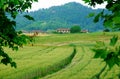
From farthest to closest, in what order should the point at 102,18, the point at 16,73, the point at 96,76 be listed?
the point at 16,73
the point at 96,76
the point at 102,18

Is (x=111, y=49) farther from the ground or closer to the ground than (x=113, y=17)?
closer to the ground

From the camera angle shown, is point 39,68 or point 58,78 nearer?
point 58,78

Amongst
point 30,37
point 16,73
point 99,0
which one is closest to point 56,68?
point 16,73

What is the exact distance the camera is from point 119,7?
3.70 m

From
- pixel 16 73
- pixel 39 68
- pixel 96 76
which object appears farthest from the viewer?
pixel 39 68

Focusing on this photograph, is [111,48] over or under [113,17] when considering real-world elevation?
under

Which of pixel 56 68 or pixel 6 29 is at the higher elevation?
pixel 6 29

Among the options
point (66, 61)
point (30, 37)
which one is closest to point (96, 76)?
point (30, 37)

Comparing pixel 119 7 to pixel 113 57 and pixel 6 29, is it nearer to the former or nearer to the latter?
pixel 113 57

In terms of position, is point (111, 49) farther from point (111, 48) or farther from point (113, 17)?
point (113, 17)

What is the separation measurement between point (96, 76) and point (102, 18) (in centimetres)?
Result: 2537

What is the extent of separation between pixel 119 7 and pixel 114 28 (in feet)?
0.81

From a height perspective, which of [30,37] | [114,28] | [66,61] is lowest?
[66,61]

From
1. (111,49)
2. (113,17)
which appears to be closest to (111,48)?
(111,49)
